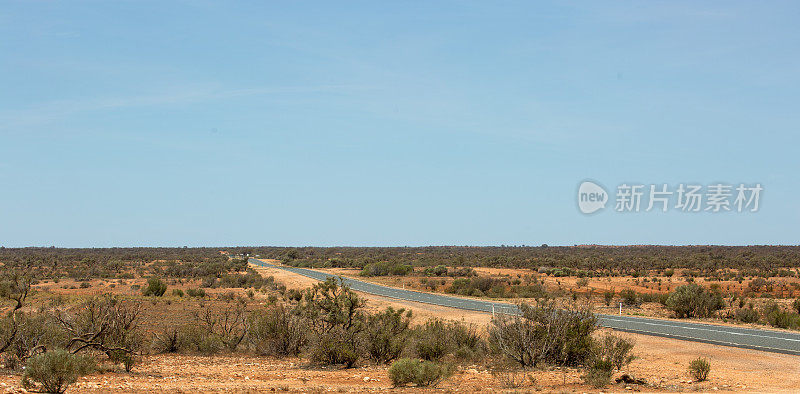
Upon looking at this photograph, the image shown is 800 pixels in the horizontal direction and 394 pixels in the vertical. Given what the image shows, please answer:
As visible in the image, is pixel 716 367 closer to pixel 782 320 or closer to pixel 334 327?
pixel 334 327

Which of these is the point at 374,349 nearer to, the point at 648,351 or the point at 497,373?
the point at 497,373

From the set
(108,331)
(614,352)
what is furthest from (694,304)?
(108,331)

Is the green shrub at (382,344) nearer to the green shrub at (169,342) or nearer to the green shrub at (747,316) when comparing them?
the green shrub at (169,342)

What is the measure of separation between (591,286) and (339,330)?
40.0 metres

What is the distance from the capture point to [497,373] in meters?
15.5

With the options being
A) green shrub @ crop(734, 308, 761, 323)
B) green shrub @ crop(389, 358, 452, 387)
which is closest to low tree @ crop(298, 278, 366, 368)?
green shrub @ crop(389, 358, 452, 387)

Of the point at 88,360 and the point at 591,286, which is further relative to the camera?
the point at 591,286

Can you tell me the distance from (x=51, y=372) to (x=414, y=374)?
7.28m

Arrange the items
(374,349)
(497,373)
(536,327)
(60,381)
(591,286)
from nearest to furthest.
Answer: (60,381)
(497,373)
(536,327)
(374,349)
(591,286)

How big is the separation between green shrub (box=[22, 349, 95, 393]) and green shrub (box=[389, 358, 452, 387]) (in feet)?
21.5

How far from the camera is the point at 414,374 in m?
14.0

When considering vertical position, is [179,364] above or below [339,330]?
below

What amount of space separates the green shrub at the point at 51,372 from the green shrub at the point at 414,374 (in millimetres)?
6558

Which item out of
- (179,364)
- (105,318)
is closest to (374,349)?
(179,364)
